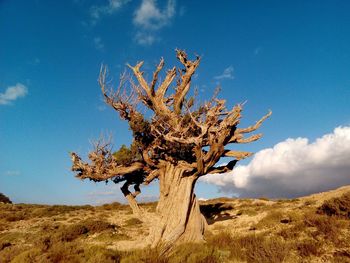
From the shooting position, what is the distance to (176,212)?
48.7 feet

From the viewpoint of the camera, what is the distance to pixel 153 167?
17328mm

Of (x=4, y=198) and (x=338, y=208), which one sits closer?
(x=338, y=208)

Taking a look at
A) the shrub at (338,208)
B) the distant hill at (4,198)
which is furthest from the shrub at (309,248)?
the distant hill at (4,198)

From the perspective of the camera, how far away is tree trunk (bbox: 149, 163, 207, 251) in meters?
14.0

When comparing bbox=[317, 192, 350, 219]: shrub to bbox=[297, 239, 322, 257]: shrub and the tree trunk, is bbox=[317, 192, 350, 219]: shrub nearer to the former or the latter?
bbox=[297, 239, 322, 257]: shrub

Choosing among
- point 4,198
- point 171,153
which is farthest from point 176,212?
point 4,198

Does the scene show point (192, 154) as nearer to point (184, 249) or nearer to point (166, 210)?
point (166, 210)

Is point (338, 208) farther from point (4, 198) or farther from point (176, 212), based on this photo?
point (4, 198)

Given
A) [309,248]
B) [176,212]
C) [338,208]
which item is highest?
[176,212]

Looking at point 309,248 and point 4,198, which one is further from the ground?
point 4,198

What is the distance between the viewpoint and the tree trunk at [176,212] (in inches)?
552

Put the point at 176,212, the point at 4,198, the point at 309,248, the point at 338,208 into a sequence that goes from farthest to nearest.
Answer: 1. the point at 4,198
2. the point at 176,212
3. the point at 338,208
4. the point at 309,248

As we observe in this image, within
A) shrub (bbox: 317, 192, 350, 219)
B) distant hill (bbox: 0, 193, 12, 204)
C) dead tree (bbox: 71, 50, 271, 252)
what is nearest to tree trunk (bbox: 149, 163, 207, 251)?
dead tree (bbox: 71, 50, 271, 252)

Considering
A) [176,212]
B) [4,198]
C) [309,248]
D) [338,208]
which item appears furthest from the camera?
[4,198]
